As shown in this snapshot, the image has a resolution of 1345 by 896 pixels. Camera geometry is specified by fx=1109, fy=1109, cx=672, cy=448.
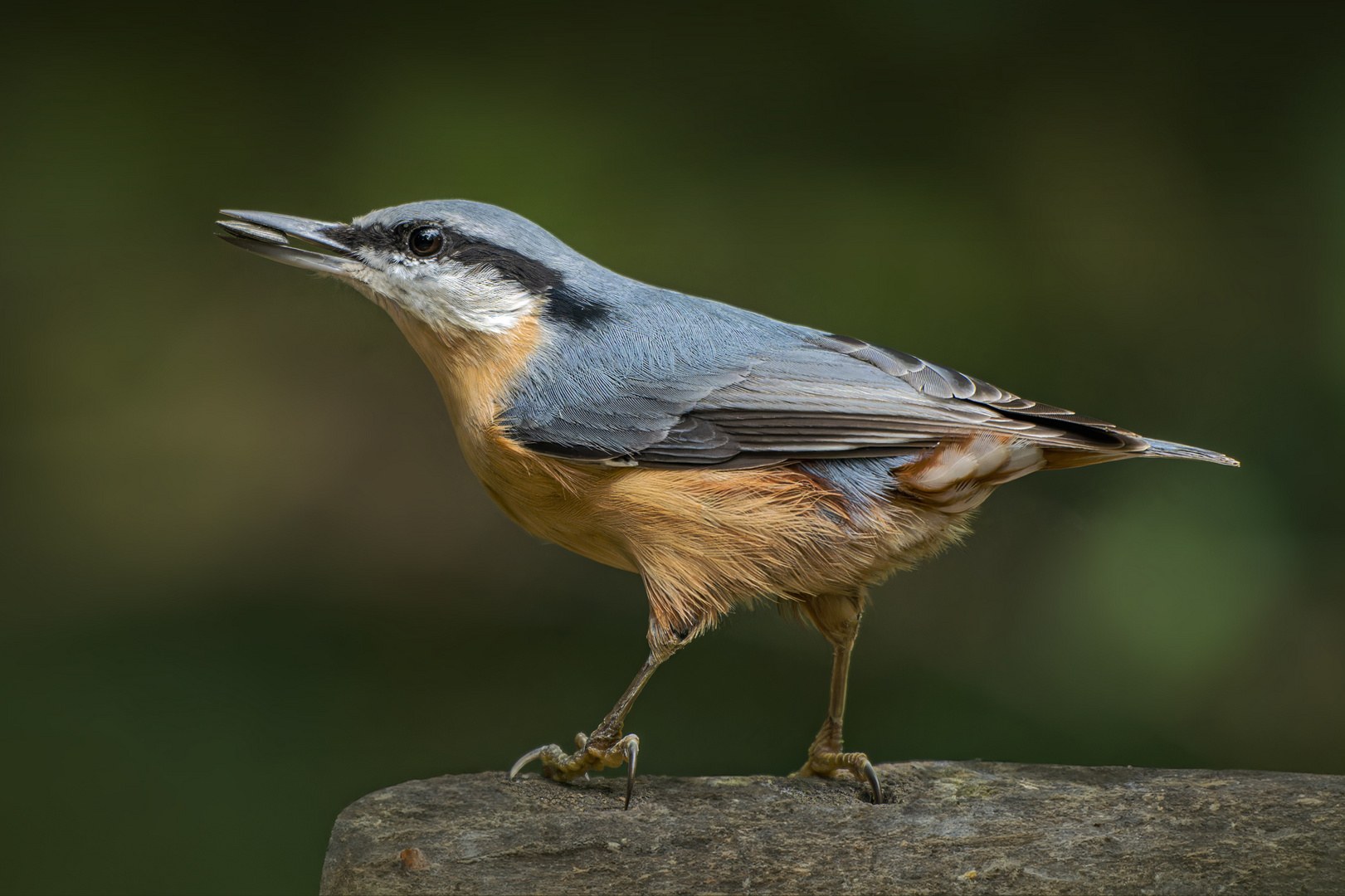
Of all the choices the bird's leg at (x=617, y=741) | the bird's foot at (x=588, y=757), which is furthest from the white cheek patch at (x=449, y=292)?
the bird's foot at (x=588, y=757)

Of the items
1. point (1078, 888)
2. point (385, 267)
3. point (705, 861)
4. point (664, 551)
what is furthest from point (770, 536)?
point (385, 267)

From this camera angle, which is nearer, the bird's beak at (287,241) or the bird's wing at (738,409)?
the bird's wing at (738,409)

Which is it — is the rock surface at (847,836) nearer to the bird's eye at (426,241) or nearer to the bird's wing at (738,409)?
the bird's wing at (738,409)

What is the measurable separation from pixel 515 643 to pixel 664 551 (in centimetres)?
133

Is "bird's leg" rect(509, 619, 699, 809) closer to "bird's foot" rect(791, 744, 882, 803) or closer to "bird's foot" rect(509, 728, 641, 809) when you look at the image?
"bird's foot" rect(509, 728, 641, 809)

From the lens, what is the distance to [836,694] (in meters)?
2.70

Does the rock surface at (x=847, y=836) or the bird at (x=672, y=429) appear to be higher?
the bird at (x=672, y=429)

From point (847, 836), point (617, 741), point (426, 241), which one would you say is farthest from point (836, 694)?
point (426, 241)

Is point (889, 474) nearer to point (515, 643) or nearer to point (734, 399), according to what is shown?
point (734, 399)

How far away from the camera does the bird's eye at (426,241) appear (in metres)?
2.41

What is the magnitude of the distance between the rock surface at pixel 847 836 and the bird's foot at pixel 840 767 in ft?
0.12

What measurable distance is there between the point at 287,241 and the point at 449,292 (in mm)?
403

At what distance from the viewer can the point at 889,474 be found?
2.31m

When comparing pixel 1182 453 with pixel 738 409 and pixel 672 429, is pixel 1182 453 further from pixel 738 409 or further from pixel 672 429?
pixel 672 429
